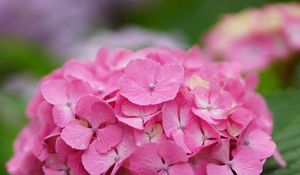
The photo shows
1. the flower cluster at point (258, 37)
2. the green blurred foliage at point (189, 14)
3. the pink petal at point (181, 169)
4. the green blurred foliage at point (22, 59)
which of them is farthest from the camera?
the green blurred foliage at point (189, 14)

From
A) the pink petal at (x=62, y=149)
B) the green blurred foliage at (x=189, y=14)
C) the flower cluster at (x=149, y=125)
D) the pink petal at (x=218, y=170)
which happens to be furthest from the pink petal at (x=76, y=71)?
the green blurred foliage at (x=189, y=14)

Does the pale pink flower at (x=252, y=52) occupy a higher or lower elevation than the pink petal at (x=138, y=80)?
lower

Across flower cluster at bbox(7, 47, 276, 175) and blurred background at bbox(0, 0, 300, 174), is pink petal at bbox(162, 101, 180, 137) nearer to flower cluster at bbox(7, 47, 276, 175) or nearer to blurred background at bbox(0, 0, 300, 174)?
flower cluster at bbox(7, 47, 276, 175)

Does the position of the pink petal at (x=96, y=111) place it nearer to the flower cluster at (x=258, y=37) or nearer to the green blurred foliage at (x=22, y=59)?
the flower cluster at (x=258, y=37)

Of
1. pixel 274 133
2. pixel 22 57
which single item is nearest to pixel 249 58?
pixel 274 133

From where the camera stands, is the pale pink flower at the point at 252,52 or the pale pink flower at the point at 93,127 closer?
the pale pink flower at the point at 93,127

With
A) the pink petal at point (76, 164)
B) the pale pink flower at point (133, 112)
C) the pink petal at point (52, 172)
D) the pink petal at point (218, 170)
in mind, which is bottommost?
the pink petal at point (52, 172)

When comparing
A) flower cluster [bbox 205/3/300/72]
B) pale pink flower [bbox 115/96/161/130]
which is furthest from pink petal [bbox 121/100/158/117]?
flower cluster [bbox 205/3/300/72]

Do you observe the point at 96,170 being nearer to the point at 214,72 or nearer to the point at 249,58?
the point at 214,72
